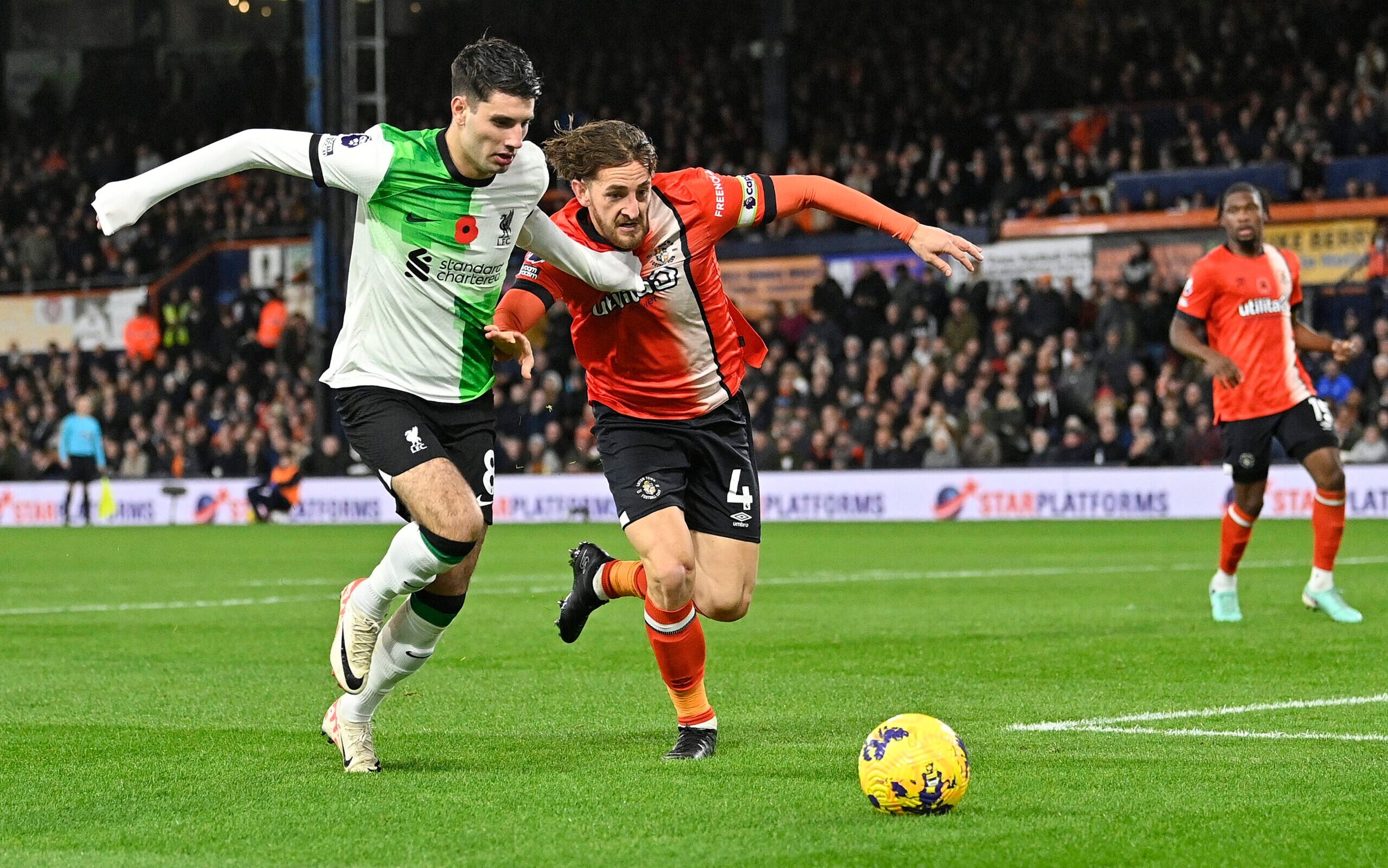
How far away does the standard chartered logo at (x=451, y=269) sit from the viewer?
6062 mm

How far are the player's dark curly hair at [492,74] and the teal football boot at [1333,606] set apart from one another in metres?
6.45

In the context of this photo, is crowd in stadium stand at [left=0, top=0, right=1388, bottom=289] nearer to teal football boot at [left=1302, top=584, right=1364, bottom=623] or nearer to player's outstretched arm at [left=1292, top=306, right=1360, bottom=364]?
player's outstretched arm at [left=1292, top=306, right=1360, bottom=364]

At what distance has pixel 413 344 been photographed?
19.9ft

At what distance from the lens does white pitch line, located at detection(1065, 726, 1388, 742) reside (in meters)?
6.27

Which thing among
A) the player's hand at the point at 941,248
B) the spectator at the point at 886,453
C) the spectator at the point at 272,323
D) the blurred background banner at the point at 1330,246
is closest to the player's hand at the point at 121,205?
the player's hand at the point at 941,248

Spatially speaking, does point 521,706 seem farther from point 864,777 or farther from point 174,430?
point 174,430

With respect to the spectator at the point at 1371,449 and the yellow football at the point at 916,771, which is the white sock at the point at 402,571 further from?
the spectator at the point at 1371,449

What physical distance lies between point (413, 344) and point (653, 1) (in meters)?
32.5

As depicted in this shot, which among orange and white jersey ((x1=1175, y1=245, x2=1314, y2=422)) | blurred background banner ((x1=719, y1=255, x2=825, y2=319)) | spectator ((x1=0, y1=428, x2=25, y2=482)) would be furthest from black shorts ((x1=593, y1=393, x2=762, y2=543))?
spectator ((x1=0, y1=428, x2=25, y2=482))

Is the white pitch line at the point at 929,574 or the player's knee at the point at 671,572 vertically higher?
the player's knee at the point at 671,572

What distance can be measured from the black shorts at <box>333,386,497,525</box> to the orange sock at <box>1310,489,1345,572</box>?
20.7ft

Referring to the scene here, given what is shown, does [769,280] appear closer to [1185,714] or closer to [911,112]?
[911,112]

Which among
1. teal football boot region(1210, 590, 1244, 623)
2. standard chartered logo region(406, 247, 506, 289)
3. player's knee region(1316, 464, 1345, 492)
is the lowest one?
teal football boot region(1210, 590, 1244, 623)

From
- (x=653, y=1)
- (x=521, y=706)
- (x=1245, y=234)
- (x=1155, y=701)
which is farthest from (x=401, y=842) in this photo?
(x=653, y=1)
